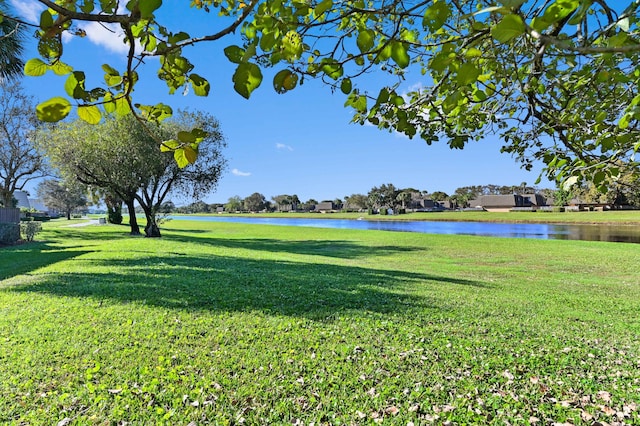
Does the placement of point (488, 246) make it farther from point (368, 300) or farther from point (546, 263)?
point (368, 300)

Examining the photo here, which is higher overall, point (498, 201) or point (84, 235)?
point (498, 201)

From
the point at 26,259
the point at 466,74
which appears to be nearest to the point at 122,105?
the point at 466,74

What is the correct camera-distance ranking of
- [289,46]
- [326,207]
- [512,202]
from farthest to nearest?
[326,207] < [512,202] < [289,46]

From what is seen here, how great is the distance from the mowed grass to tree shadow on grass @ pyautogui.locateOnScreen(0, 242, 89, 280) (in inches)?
69.0

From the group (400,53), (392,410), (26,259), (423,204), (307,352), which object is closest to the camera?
(400,53)

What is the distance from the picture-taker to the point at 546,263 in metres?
15.1

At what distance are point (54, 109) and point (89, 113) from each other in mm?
192

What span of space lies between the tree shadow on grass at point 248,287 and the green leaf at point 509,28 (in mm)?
5487

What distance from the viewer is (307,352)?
4488 millimetres

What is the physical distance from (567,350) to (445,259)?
11.9 metres

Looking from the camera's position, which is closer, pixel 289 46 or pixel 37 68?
pixel 37 68

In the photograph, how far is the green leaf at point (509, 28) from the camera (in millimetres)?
860

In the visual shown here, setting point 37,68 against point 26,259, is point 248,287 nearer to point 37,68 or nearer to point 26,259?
point 37,68

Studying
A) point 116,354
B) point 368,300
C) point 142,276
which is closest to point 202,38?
point 116,354
